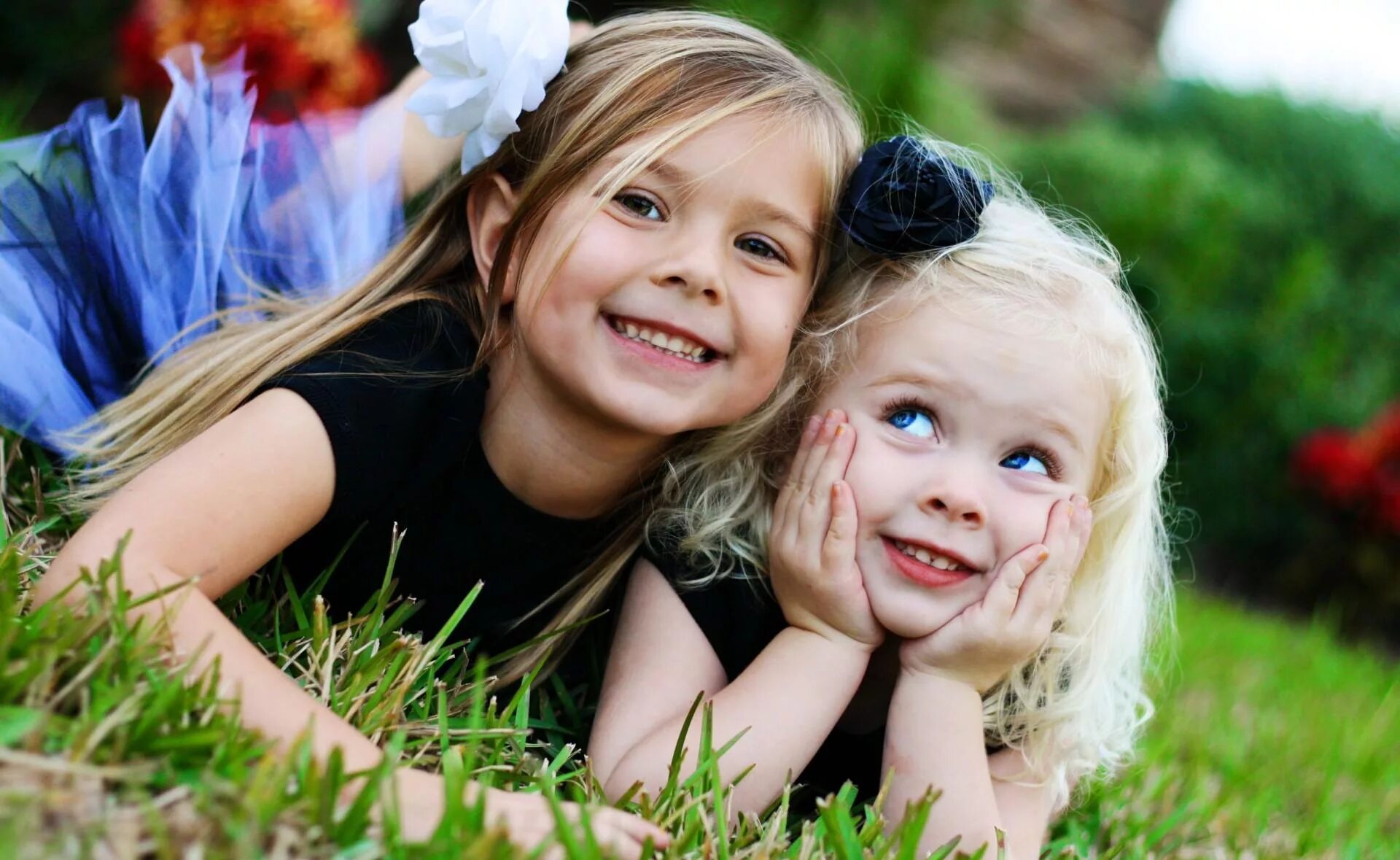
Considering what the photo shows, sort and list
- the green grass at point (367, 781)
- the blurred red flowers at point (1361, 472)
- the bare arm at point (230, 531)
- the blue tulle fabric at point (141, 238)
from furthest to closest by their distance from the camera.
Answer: the blurred red flowers at point (1361, 472) → the blue tulle fabric at point (141, 238) → the bare arm at point (230, 531) → the green grass at point (367, 781)

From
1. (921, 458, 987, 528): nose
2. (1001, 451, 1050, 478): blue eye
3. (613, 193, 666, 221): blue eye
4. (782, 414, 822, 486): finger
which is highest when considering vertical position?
(613, 193, 666, 221): blue eye

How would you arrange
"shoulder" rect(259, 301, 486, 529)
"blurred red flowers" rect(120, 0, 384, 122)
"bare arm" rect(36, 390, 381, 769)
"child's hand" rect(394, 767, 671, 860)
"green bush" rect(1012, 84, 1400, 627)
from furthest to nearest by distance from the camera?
1. "green bush" rect(1012, 84, 1400, 627)
2. "blurred red flowers" rect(120, 0, 384, 122)
3. "shoulder" rect(259, 301, 486, 529)
4. "bare arm" rect(36, 390, 381, 769)
5. "child's hand" rect(394, 767, 671, 860)

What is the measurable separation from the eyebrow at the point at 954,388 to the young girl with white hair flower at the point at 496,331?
6.5 inches

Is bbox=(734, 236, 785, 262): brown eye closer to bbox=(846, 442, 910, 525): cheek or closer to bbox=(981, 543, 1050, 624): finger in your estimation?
bbox=(846, 442, 910, 525): cheek

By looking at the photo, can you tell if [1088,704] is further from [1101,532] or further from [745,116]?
[745,116]

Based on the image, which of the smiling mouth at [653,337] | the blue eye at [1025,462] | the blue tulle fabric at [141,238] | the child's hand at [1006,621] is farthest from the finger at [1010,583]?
the blue tulle fabric at [141,238]

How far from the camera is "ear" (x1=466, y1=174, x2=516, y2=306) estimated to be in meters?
1.94

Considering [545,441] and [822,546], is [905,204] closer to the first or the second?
[822,546]

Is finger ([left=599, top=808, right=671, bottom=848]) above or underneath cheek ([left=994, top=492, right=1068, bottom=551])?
underneath

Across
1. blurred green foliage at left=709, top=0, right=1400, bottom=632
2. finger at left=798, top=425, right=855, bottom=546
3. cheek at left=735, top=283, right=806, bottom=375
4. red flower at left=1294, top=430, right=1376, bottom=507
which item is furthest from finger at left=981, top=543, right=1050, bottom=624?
red flower at left=1294, top=430, right=1376, bottom=507

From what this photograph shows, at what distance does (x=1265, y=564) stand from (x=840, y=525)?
5.21 meters

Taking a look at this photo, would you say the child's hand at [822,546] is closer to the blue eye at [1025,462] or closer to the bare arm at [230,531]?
the blue eye at [1025,462]

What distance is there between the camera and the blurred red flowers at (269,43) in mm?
3686

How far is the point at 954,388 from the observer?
70.9 inches
